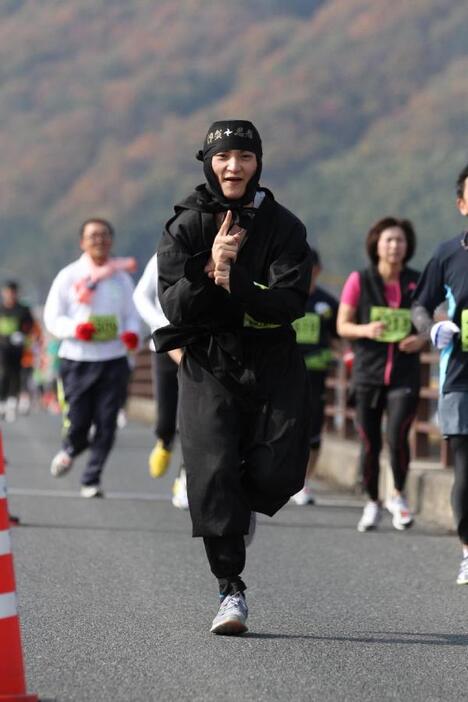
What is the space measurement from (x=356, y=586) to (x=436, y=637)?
5.17ft

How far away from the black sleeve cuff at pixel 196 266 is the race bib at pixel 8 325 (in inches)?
795

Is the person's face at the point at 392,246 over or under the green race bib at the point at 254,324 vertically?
over

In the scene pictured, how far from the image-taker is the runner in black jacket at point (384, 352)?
1078 centimetres

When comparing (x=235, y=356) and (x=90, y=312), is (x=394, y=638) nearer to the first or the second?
(x=235, y=356)

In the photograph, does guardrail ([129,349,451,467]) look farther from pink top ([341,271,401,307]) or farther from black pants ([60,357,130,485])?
black pants ([60,357,130,485])

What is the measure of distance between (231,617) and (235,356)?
98 cm

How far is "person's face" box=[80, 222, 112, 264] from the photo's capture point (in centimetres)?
1237

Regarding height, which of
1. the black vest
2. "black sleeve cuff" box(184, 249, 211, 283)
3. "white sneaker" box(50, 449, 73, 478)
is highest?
"black sleeve cuff" box(184, 249, 211, 283)

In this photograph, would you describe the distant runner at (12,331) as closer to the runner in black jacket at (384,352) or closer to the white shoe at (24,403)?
the white shoe at (24,403)

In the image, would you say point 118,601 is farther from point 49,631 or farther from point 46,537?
point 46,537

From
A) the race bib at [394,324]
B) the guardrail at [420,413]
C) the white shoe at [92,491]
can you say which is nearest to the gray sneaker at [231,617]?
the race bib at [394,324]

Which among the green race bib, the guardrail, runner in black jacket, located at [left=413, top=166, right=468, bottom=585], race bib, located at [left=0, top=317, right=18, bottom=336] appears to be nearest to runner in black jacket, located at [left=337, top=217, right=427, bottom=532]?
the guardrail

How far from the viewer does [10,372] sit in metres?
27.8

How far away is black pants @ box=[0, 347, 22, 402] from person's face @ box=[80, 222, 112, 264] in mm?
14664
